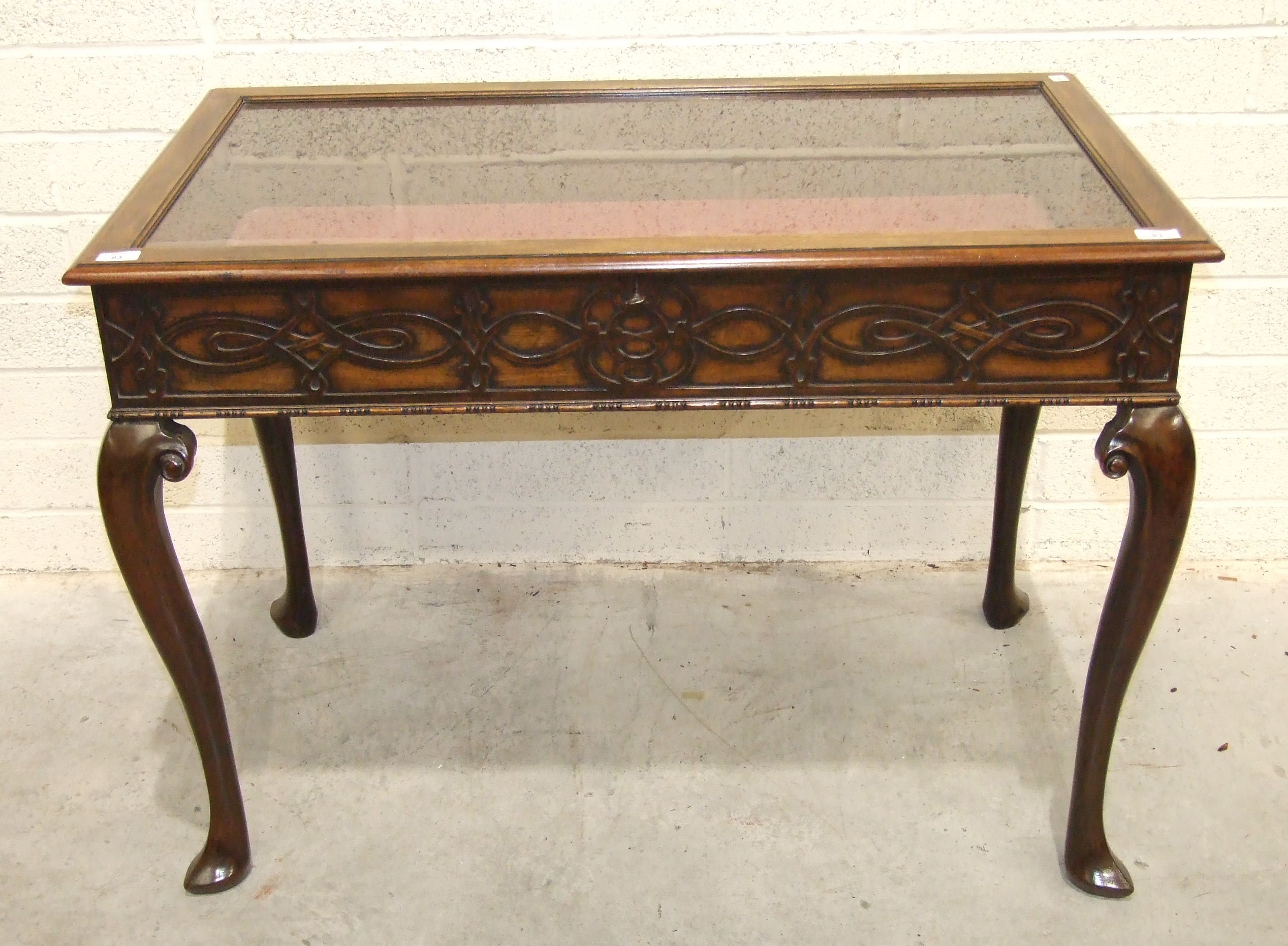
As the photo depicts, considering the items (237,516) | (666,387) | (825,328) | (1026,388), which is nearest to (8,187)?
(237,516)

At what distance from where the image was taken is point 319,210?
152 cm

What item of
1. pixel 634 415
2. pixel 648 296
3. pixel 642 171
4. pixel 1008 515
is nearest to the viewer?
pixel 648 296

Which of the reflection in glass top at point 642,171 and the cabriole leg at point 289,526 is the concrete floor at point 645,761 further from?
the reflection in glass top at point 642,171

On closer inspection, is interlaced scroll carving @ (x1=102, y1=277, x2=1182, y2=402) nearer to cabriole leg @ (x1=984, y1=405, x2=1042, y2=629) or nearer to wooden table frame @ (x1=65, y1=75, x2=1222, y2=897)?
wooden table frame @ (x1=65, y1=75, x2=1222, y2=897)

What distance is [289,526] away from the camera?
82.8 inches

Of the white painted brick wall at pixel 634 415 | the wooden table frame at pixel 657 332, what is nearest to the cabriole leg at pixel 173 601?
the wooden table frame at pixel 657 332

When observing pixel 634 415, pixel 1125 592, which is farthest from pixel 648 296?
pixel 634 415

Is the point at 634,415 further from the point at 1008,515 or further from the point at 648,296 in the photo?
the point at 648,296

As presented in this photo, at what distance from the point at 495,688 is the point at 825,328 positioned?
0.93 meters

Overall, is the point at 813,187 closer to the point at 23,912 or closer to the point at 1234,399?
the point at 1234,399

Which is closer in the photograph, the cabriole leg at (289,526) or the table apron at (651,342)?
the table apron at (651,342)

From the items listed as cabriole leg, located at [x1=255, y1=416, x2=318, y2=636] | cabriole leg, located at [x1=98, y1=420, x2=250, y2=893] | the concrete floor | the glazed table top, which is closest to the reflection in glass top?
the glazed table top

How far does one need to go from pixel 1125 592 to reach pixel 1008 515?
59 cm

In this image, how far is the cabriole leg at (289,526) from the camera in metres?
2.01
